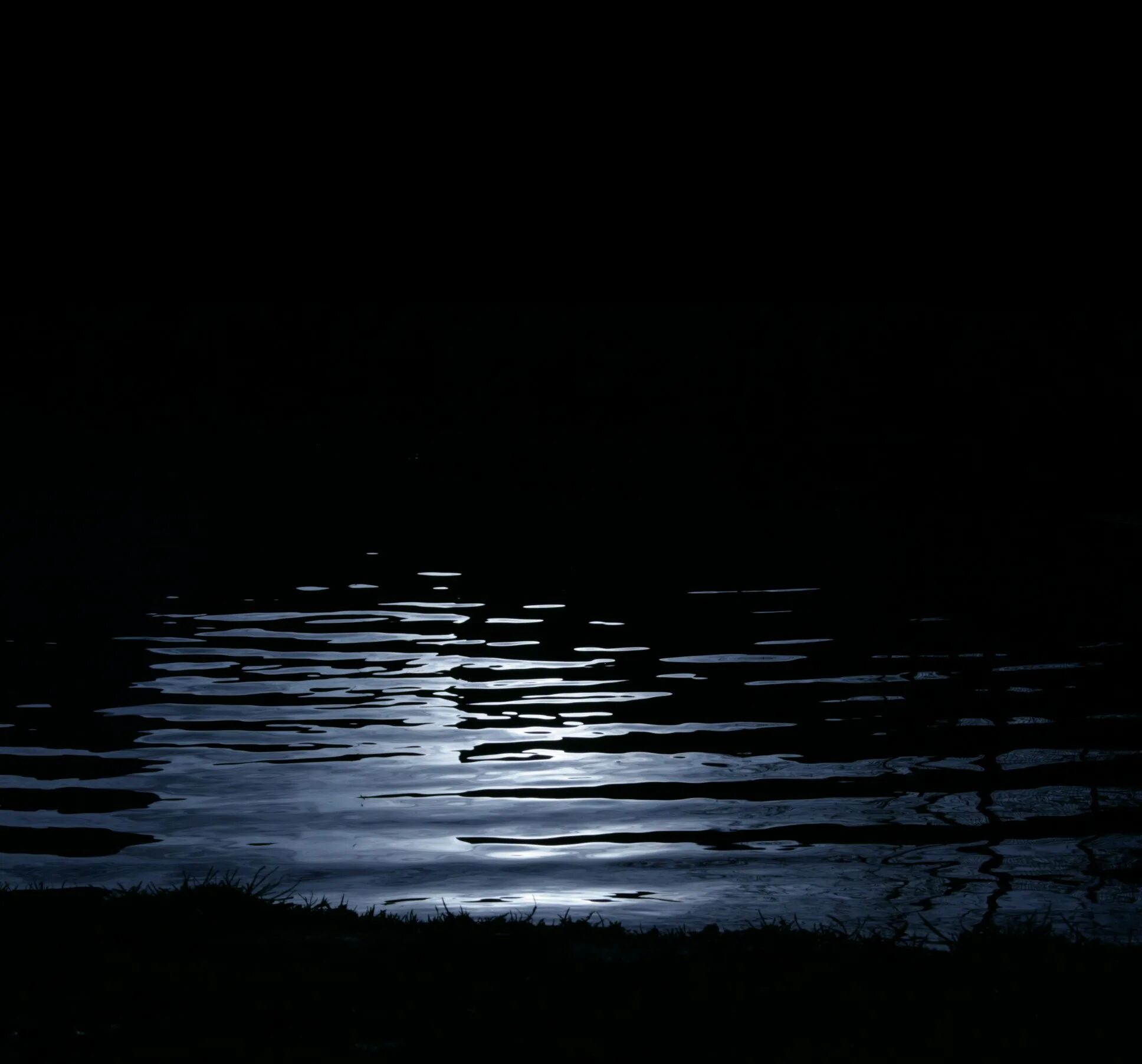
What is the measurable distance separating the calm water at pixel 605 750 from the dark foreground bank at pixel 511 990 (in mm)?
1576

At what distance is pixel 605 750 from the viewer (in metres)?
15.1

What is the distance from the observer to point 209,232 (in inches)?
828

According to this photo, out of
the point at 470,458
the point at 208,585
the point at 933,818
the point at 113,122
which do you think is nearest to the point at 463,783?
the point at 933,818

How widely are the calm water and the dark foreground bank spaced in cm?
158

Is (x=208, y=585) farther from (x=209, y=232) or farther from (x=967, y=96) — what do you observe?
(x=967, y=96)

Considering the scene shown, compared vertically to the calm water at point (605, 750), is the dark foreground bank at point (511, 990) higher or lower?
higher

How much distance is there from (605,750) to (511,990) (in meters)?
8.14

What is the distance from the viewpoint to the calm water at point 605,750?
10414 mm

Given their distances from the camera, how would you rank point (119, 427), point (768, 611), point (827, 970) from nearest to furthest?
point (827, 970)
point (768, 611)
point (119, 427)

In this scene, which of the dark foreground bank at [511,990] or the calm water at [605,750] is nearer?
the dark foreground bank at [511,990]

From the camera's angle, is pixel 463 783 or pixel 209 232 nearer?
pixel 463 783

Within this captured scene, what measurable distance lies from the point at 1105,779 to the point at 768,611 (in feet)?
36.5

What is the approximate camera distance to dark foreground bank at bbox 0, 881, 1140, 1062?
6441 mm

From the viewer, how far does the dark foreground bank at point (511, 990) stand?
644cm
